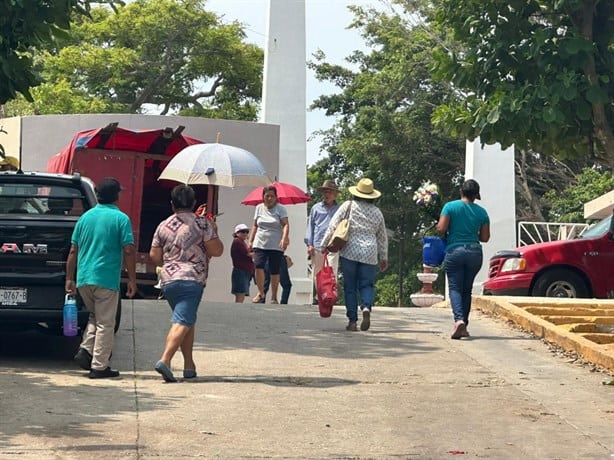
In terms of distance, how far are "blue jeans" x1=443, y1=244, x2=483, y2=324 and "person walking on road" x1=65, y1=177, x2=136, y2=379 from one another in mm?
4201

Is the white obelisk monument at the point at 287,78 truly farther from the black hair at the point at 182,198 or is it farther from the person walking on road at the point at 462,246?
the black hair at the point at 182,198

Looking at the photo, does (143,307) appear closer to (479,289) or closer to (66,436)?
(66,436)

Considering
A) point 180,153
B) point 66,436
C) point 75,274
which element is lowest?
point 66,436

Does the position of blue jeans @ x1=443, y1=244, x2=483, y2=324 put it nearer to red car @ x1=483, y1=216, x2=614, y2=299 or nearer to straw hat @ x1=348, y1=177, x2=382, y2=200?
straw hat @ x1=348, y1=177, x2=382, y2=200

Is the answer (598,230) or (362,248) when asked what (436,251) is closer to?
(362,248)

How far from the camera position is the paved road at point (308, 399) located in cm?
894

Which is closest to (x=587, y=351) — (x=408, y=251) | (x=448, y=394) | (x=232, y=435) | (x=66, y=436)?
(x=448, y=394)

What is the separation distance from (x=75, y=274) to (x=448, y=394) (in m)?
3.41

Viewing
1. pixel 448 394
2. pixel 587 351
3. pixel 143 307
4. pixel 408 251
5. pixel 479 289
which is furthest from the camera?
pixel 408 251

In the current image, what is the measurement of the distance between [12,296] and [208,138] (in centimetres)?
1581

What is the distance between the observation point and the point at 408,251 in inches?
1646

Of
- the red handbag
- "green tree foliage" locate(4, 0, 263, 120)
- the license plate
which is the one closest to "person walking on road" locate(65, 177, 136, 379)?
the license plate

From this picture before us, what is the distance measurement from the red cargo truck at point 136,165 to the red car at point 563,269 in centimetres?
543

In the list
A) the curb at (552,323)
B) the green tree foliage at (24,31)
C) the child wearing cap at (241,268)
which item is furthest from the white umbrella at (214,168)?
the green tree foliage at (24,31)
